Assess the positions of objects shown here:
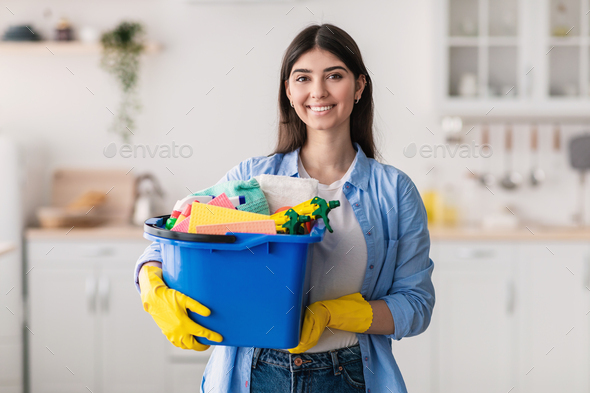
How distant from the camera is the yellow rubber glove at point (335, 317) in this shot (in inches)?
34.1

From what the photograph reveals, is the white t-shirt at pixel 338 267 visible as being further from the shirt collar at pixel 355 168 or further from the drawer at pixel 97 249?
the drawer at pixel 97 249

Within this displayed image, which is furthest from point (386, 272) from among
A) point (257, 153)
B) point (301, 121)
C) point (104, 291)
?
point (257, 153)

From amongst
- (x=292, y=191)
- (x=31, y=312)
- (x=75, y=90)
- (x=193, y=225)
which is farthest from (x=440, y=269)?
(x=75, y=90)

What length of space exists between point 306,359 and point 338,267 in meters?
0.18

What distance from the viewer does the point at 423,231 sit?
3.35 ft

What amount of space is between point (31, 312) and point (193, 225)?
2.07m

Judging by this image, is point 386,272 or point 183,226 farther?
point 386,272

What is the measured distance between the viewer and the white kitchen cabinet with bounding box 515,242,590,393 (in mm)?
2314

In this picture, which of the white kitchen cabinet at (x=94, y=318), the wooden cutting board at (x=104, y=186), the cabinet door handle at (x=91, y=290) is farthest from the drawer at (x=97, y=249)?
the wooden cutting board at (x=104, y=186)

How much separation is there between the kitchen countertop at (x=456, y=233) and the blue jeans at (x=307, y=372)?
56.3 inches

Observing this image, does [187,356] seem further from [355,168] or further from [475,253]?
[355,168]

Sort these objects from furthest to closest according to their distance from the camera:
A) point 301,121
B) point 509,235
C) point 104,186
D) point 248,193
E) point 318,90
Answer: point 104,186
point 509,235
point 301,121
point 318,90
point 248,193

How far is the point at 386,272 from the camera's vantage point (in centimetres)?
100

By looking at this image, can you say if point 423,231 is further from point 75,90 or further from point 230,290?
point 75,90
